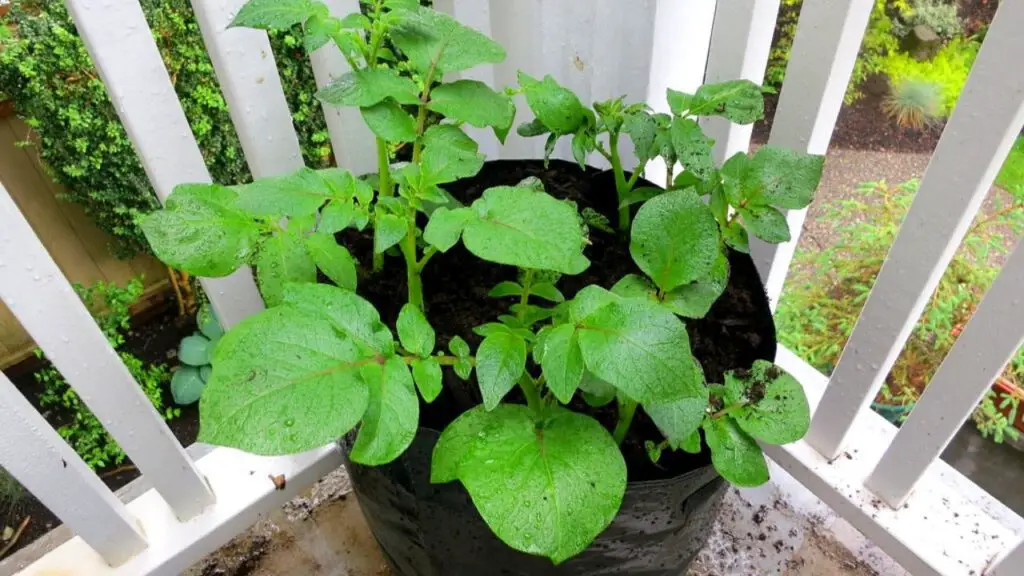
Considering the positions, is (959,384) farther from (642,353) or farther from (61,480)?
(61,480)

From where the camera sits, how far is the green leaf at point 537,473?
419 millimetres

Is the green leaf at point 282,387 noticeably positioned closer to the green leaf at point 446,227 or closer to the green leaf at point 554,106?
the green leaf at point 446,227

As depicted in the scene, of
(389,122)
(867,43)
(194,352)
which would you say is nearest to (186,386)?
(194,352)

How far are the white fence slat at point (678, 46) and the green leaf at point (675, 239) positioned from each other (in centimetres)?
23

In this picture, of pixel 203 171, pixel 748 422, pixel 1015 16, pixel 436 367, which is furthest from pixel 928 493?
pixel 203 171

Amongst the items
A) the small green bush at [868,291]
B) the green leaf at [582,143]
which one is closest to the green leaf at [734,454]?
the green leaf at [582,143]

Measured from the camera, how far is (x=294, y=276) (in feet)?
1.61

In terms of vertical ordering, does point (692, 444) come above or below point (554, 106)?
below

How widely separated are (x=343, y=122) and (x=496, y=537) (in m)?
0.43

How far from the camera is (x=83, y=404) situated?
1.62 metres

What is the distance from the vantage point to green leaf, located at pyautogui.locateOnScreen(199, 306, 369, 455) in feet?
1.27

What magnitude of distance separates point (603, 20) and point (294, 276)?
398 mm

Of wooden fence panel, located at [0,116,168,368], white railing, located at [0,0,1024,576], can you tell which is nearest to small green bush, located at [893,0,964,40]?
white railing, located at [0,0,1024,576]

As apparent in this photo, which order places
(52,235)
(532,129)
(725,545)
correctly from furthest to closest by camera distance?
1. (52,235)
2. (725,545)
3. (532,129)
